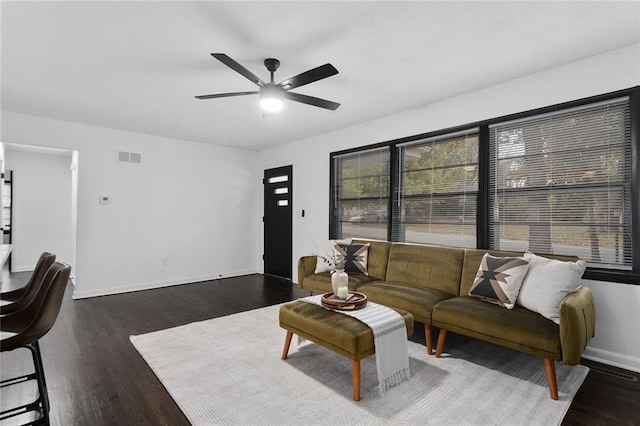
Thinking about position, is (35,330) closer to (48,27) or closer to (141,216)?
(48,27)

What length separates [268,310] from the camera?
4094 millimetres

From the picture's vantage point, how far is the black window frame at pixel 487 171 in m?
2.55

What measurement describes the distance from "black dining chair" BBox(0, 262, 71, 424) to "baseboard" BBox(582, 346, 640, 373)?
3.91 metres

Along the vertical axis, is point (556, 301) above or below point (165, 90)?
below

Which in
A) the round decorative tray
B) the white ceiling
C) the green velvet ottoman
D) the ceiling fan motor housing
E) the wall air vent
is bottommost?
the green velvet ottoman

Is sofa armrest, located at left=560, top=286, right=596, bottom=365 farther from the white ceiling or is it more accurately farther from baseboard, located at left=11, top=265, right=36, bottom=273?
baseboard, located at left=11, top=265, right=36, bottom=273

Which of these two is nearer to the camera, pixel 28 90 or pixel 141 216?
pixel 28 90

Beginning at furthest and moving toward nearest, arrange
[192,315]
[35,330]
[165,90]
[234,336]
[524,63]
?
[192,315]
[165,90]
[234,336]
[524,63]
[35,330]

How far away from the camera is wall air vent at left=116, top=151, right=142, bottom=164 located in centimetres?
506

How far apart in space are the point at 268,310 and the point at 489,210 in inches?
112

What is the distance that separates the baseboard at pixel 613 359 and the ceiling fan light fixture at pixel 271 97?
3395 millimetres

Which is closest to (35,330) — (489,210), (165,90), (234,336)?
(234,336)

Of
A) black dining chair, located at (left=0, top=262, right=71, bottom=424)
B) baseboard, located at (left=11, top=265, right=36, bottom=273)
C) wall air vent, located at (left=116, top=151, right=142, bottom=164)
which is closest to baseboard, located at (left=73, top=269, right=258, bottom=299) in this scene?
wall air vent, located at (left=116, top=151, right=142, bottom=164)

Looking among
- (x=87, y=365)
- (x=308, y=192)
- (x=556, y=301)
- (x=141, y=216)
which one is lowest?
(x=87, y=365)
